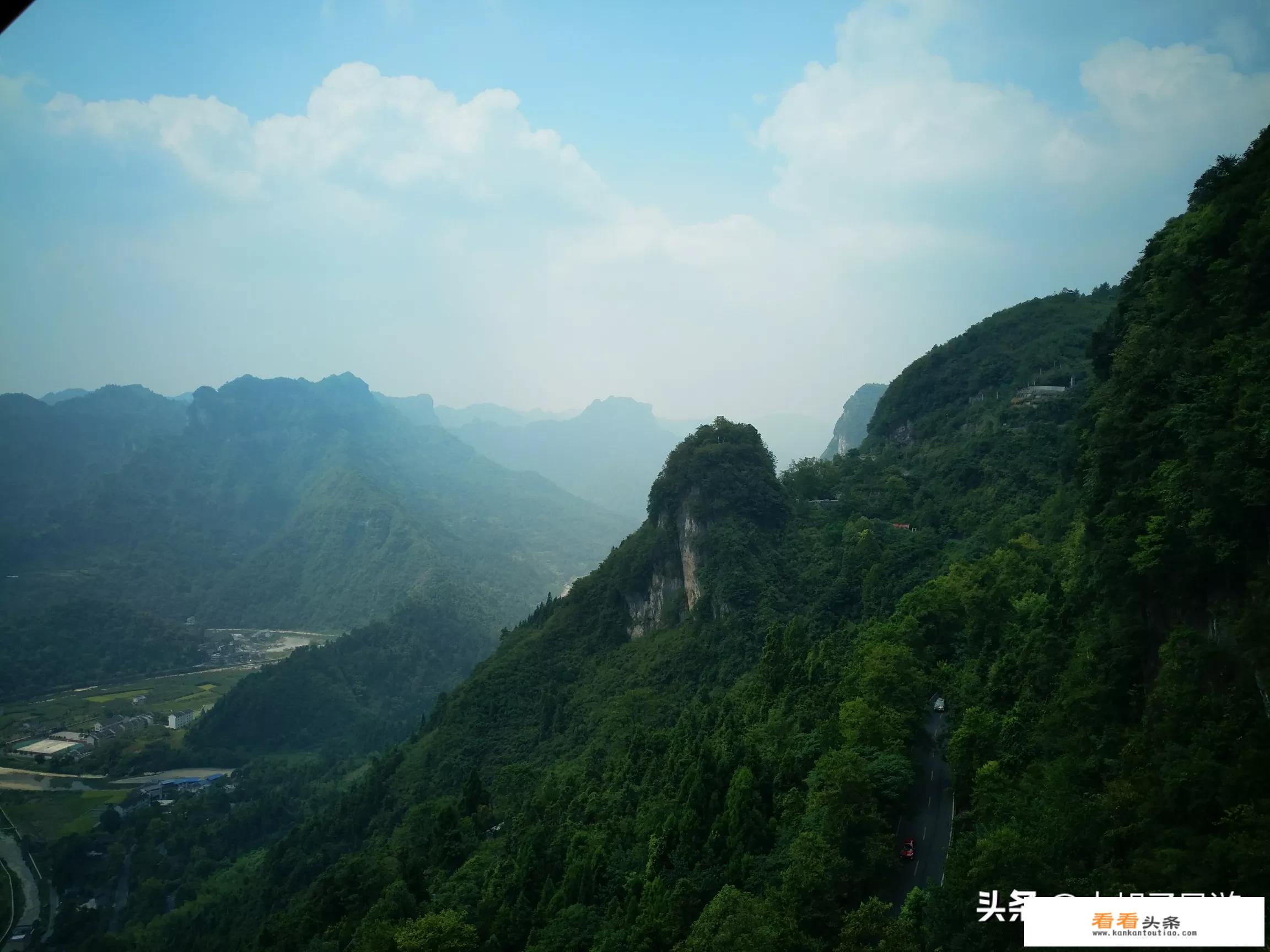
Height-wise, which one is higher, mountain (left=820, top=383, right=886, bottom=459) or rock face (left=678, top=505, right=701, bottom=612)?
mountain (left=820, top=383, right=886, bottom=459)

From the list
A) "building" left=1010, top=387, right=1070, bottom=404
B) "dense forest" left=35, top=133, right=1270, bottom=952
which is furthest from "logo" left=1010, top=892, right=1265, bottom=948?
"building" left=1010, top=387, right=1070, bottom=404

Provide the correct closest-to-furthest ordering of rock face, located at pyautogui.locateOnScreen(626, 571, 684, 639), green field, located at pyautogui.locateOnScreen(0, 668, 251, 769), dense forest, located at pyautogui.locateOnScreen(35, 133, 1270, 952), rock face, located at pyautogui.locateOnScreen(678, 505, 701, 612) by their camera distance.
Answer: dense forest, located at pyautogui.locateOnScreen(35, 133, 1270, 952)
rock face, located at pyautogui.locateOnScreen(678, 505, 701, 612)
rock face, located at pyautogui.locateOnScreen(626, 571, 684, 639)
green field, located at pyautogui.locateOnScreen(0, 668, 251, 769)

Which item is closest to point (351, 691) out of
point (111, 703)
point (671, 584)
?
point (111, 703)

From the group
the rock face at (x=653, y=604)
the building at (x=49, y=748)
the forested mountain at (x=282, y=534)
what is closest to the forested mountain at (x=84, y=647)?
the forested mountain at (x=282, y=534)

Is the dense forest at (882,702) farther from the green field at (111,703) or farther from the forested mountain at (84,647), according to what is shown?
the forested mountain at (84,647)

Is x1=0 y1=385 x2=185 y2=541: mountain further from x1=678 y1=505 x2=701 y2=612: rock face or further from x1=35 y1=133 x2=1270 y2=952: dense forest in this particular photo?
Result: x1=678 y1=505 x2=701 y2=612: rock face
